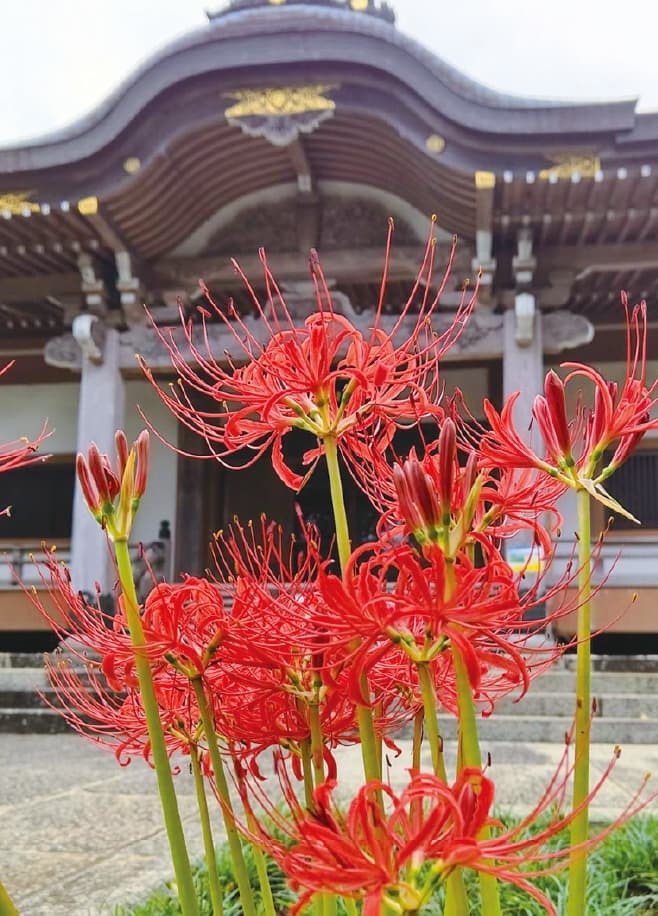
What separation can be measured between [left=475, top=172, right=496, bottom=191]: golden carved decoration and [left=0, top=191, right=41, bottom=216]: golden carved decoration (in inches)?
130

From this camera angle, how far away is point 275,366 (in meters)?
0.86

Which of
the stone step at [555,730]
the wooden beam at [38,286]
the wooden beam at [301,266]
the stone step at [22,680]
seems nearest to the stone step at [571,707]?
the stone step at [555,730]

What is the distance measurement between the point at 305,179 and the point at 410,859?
6981 mm

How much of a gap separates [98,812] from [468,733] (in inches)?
101

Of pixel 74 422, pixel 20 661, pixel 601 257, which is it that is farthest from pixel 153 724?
pixel 74 422

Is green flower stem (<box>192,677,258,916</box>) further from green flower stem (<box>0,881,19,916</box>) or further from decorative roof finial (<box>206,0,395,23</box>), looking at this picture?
decorative roof finial (<box>206,0,395,23</box>)

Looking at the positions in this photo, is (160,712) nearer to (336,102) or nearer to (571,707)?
(571,707)

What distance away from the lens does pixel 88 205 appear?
20.8 feet

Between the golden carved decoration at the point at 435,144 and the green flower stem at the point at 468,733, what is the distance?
19.8ft

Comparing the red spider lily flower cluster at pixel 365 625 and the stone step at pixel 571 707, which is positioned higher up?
the red spider lily flower cluster at pixel 365 625

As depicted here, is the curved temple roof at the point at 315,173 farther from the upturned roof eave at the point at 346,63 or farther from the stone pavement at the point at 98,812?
the stone pavement at the point at 98,812

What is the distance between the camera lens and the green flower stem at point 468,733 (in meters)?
0.62

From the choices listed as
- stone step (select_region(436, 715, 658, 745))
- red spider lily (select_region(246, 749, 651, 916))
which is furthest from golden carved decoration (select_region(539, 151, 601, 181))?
red spider lily (select_region(246, 749, 651, 916))

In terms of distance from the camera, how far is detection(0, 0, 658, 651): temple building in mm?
6074
